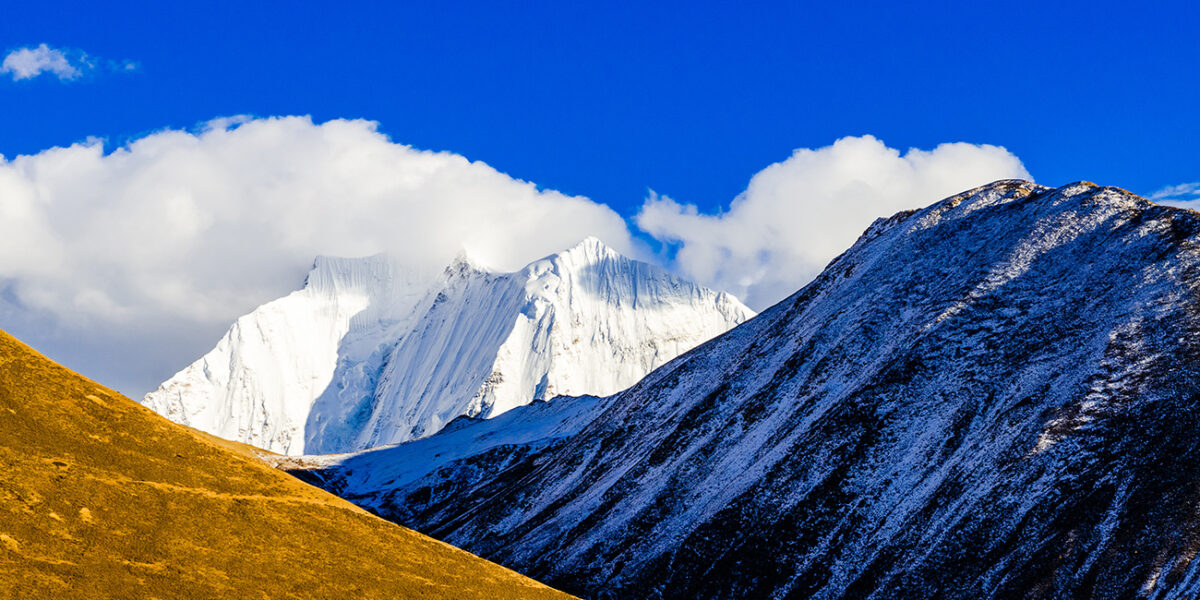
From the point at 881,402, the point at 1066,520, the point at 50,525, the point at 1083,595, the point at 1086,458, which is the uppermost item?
the point at 881,402

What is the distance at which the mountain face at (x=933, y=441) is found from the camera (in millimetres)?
58031

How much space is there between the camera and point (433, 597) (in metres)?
41.1

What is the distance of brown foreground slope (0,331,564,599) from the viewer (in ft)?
114

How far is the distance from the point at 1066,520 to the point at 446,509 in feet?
252

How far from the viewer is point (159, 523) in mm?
38469

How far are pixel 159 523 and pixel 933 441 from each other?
174 ft

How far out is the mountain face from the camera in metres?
58.0

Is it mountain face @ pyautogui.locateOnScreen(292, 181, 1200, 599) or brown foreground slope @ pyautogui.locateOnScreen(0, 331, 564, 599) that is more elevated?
mountain face @ pyautogui.locateOnScreen(292, 181, 1200, 599)

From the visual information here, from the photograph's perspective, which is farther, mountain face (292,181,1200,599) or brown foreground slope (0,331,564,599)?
mountain face (292,181,1200,599)

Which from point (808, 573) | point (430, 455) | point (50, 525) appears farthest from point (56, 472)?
point (430, 455)

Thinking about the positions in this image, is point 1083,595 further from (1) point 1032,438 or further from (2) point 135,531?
(2) point 135,531

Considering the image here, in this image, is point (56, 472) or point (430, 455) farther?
point (430, 455)

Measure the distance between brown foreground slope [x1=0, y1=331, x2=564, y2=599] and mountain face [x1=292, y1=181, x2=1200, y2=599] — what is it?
28117mm

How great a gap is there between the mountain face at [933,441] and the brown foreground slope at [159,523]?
92.2 ft
